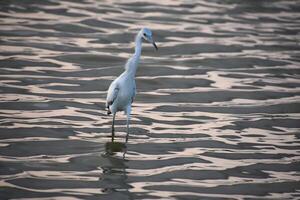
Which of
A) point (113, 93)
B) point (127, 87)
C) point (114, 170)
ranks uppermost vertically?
point (127, 87)

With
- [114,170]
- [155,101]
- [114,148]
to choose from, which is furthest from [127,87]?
[155,101]

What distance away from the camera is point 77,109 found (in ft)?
51.6

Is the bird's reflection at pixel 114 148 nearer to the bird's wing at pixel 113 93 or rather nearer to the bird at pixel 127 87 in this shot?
the bird at pixel 127 87

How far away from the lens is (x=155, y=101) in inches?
661

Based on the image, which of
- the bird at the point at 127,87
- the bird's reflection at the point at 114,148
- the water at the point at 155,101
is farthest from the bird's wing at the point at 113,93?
the bird's reflection at the point at 114,148

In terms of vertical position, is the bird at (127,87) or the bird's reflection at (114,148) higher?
the bird at (127,87)

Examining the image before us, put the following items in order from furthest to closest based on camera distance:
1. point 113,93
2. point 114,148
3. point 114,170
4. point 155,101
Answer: point 155,101
point 113,93
point 114,148
point 114,170

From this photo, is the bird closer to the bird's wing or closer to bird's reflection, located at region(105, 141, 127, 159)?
the bird's wing

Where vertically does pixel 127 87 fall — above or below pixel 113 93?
above

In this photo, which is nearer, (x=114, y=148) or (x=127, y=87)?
(x=114, y=148)

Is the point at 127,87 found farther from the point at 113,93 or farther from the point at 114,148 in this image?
the point at 114,148

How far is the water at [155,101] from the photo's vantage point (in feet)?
39.2

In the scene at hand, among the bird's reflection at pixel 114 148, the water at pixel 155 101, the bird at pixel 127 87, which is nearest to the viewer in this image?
the water at pixel 155 101

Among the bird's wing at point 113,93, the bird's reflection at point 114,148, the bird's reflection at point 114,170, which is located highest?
the bird's wing at point 113,93
